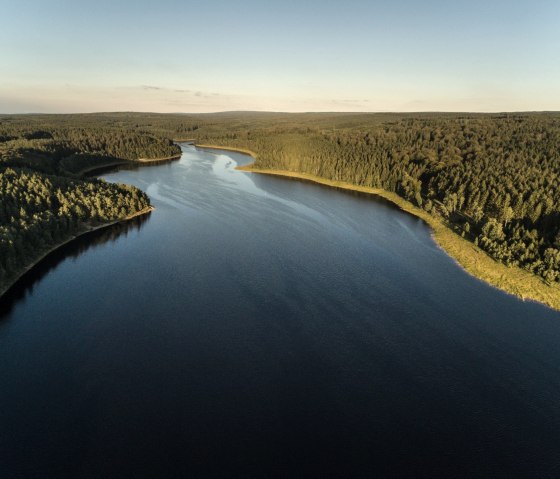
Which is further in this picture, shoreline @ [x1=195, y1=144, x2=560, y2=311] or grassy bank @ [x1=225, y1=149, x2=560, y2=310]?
grassy bank @ [x1=225, y1=149, x2=560, y2=310]

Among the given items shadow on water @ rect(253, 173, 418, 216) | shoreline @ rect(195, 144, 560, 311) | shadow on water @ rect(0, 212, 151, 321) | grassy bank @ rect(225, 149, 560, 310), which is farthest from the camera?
shadow on water @ rect(253, 173, 418, 216)

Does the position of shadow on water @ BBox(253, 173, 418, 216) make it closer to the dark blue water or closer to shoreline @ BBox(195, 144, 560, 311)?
shoreline @ BBox(195, 144, 560, 311)

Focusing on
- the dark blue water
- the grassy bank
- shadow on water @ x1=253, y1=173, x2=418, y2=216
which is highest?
shadow on water @ x1=253, y1=173, x2=418, y2=216

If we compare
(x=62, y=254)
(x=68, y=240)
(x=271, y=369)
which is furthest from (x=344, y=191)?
(x=271, y=369)

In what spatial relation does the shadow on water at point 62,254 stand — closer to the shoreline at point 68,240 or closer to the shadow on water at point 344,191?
the shoreline at point 68,240

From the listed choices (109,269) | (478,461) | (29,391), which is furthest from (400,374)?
(109,269)

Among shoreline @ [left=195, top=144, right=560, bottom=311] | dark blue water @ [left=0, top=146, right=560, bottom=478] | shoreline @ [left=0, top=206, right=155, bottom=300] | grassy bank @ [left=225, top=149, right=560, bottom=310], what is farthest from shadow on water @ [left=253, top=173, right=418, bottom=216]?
shoreline @ [left=0, top=206, right=155, bottom=300]

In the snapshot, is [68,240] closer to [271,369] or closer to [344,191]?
[271,369]

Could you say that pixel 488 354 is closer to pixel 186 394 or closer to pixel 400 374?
pixel 400 374
